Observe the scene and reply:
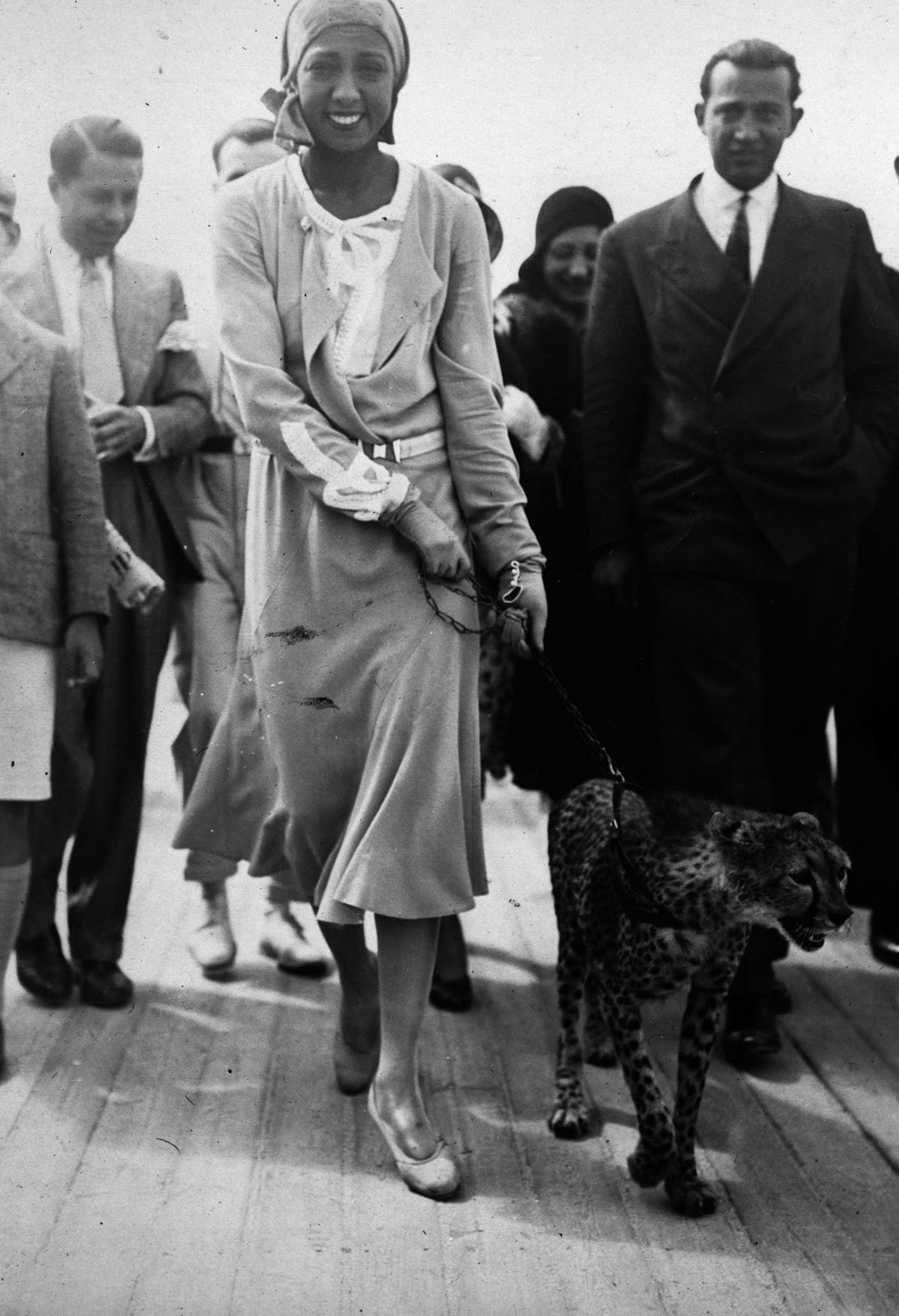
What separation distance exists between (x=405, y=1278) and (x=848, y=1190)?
3.17 feet

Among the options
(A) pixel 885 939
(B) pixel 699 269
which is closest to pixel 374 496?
(B) pixel 699 269

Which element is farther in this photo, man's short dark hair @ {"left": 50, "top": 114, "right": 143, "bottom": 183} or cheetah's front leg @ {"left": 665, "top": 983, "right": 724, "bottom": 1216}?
man's short dark hair @ {"left": 50, "top": 114, "right": 143, "bottom": 183}

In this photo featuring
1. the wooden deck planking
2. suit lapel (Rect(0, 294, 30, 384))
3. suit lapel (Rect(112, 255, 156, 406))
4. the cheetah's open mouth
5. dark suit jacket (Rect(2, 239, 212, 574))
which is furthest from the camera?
suit lapel (Rect(112, 255, 156, 406))

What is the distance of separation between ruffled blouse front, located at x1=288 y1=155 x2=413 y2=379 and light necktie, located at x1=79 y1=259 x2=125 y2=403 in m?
0.76

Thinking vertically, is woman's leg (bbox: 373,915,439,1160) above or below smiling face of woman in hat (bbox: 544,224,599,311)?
below

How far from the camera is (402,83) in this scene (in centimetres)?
358

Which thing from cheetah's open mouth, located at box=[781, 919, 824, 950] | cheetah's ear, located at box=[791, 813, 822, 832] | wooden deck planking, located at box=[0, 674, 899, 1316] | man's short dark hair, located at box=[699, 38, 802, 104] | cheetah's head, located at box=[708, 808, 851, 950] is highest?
man's short dark hair, located at box=[699, 38, 802, 104]

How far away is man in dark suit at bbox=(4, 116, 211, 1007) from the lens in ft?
13.2

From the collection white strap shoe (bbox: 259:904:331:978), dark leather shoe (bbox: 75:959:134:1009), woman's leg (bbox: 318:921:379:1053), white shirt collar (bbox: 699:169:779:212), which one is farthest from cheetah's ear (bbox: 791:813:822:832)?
dark leather shoe (bbox: 75:959:134:1009)

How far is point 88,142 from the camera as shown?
146 inches

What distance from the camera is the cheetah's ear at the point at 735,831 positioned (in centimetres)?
337

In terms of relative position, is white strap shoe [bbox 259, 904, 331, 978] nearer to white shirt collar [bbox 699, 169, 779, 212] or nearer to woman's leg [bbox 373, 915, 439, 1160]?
woman's leg [bbox 373, 915, 439, 1160]

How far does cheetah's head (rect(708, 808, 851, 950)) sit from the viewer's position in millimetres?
3326

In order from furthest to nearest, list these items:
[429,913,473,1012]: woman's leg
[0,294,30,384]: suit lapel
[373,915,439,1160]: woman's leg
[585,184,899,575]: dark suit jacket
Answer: [429,913,473,1012]: woman's leg → [585,184,899,575]: dark suit jacket → [0,294,30,384]: suit lapel → [373,915,439,1160]: woman's leg
